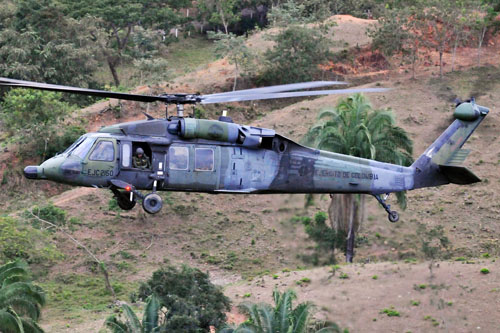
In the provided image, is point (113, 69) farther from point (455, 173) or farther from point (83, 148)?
point (83, 148)

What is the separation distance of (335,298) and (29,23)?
3716 centimetres

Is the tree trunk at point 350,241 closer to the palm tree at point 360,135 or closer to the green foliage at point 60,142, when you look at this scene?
the palm tree at point 360,135

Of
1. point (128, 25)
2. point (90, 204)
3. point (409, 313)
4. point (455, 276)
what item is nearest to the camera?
point (409, 313)

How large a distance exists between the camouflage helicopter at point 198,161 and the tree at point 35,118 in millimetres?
29926

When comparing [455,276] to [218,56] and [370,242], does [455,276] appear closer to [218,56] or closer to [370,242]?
[370,242]

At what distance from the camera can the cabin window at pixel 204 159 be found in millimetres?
22766

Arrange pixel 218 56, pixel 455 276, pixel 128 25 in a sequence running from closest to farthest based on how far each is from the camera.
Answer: pixel 455 276 < pixel 218 56 < pixel 128 25

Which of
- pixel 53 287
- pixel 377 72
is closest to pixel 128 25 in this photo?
pixel 377 72

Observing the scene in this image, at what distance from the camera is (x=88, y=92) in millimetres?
21094

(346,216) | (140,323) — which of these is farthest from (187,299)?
(346,216)

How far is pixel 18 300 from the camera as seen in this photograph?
3453cm

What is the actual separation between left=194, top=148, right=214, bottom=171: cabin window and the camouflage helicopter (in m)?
0.02

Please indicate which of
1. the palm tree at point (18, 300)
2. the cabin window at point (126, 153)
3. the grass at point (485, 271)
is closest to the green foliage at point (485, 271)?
the grass at point (485, 271)

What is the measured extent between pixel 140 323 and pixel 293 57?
3088cm
